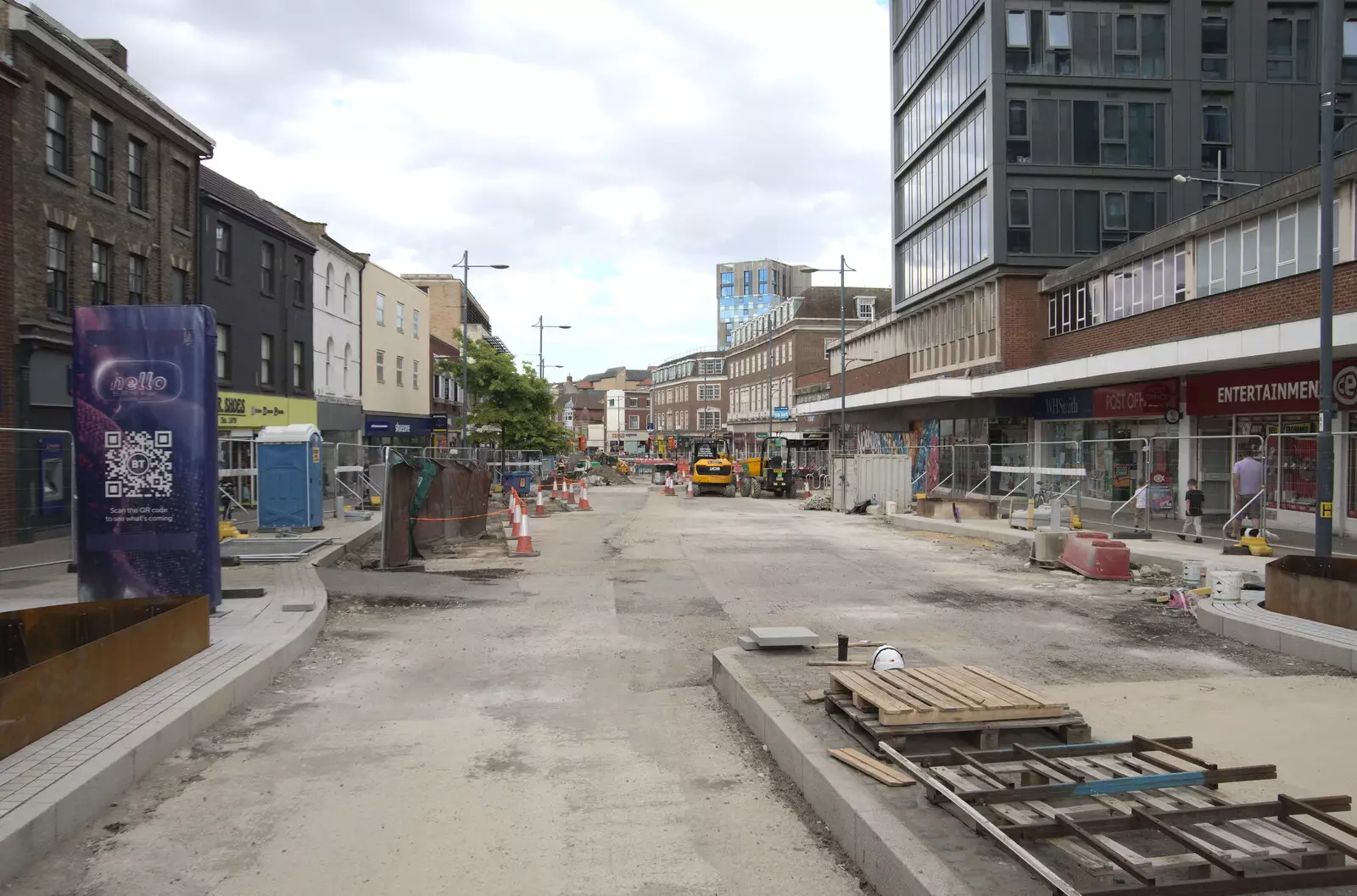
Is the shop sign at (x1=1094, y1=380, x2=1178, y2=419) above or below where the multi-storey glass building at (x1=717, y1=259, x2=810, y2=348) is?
below

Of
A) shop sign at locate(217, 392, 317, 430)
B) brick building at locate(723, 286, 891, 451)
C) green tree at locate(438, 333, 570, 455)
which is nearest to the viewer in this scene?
shop sign at locate(217, 392, 317, 430)

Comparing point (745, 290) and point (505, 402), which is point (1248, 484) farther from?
point (745, 290)

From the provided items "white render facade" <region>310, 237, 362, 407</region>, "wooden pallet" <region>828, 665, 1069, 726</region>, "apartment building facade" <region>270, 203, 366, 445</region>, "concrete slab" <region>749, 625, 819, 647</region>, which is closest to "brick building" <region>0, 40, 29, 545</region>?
"concrete slab" <region>749, 625, 819, 647</region>

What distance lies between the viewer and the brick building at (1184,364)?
19141mm

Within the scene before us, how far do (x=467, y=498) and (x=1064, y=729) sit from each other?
625 inches

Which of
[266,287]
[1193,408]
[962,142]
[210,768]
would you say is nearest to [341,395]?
[266,287]

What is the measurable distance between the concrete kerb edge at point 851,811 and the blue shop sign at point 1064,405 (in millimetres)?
26760

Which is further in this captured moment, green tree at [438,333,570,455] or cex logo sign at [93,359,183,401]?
green tree at [438,333,570,455]

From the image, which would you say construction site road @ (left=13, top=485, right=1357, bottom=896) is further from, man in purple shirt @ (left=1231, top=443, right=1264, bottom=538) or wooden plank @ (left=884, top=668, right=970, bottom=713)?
man in purple shirt @ (left=1231, top=443, right=1264, bottom=538)

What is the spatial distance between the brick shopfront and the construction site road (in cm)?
495

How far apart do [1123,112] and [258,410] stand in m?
30.6

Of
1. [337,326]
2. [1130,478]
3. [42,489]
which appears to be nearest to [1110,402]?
[1130,478]

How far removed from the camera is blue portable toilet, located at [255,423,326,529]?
19.7 metres

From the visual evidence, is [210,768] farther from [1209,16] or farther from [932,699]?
[1209,16]
